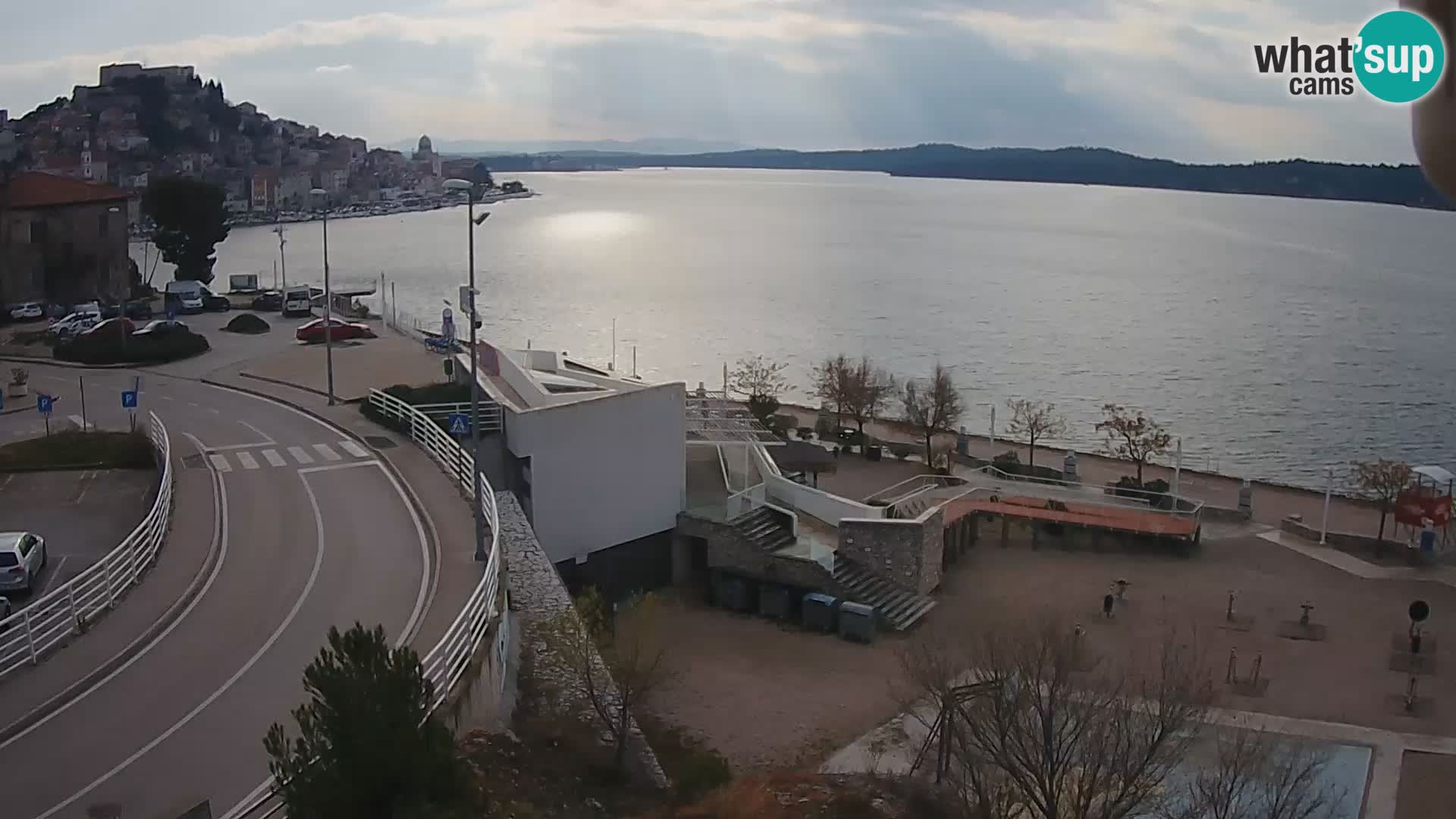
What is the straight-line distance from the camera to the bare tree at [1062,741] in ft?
41.4

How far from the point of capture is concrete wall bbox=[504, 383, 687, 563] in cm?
2453

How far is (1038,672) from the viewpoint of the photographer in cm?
1349

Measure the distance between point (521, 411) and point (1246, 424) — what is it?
45701 millimetres

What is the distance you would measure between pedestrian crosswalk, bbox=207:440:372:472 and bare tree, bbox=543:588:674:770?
9.38 metres

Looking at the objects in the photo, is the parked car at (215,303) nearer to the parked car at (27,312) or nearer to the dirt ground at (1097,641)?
the parked car at (27,312)

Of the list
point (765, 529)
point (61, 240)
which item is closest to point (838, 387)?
point (765, 529)

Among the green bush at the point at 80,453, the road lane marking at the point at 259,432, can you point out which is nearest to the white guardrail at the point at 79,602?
the road lane marking at the point at 259,432

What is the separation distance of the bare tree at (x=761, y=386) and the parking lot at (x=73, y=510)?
63.9 ft

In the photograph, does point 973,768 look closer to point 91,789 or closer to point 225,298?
point 91,789

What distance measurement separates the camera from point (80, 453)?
2662 centimetres

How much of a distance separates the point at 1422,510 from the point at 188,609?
2848 cm

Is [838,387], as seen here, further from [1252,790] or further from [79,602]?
[79,602]

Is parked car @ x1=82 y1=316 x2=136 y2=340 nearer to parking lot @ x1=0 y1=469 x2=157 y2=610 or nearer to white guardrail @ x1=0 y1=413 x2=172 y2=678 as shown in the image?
parking lot @ x1=0 y1=469 x2=157 y2=610

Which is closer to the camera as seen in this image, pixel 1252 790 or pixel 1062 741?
pixel 1062 741
